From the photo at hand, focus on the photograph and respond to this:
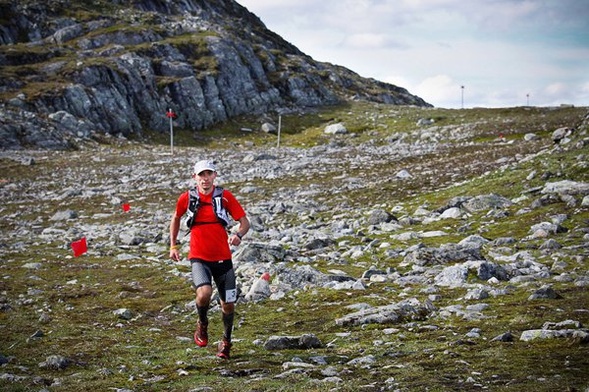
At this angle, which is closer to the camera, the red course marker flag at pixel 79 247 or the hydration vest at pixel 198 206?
the hydration vest at pixel 198 206

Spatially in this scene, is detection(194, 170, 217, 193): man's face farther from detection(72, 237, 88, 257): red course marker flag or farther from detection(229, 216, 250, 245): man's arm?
Result: detection(72, 237, 88, 257): red course marker flag

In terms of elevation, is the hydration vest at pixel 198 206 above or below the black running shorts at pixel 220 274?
above

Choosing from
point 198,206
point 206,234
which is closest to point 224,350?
point 206,234

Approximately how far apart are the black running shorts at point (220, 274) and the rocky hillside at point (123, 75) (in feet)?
208

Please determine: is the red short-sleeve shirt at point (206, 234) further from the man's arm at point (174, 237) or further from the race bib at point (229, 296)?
the race bib at point (229, 296)

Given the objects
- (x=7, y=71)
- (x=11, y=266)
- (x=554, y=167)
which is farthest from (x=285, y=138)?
(x=11, y=266)

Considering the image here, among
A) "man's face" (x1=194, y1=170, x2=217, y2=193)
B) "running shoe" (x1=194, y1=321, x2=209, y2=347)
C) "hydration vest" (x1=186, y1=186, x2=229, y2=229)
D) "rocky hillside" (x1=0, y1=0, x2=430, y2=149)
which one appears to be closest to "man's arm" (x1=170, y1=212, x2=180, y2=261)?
"hydration vest" (x1=186, y1=186, x2=229, y2=229)

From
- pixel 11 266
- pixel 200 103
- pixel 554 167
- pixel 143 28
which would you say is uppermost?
pixel 143 28

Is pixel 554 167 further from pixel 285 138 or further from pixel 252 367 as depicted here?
pixel 285 138

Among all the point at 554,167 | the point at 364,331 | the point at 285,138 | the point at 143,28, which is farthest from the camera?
the point at 143,28

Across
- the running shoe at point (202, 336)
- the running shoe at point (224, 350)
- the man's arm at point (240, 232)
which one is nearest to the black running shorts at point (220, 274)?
the man's arm at point (240, 232)

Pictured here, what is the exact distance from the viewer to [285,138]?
359 ft

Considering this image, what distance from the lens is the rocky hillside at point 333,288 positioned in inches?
360

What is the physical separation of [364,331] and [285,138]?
98.5m
